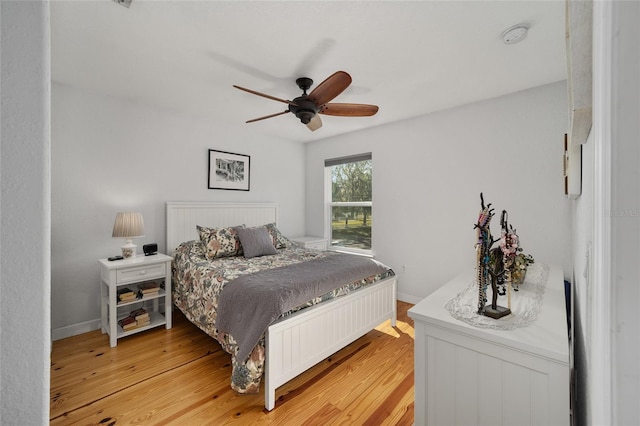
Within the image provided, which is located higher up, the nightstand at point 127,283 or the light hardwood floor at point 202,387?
the nightstand at point 127,283

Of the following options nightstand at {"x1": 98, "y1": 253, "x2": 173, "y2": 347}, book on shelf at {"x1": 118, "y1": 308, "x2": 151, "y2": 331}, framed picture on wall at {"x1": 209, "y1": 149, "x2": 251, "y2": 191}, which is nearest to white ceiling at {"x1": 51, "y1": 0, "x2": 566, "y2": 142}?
framed picture on wall at {"x1": 209, "y1": 149, "x2": 251, "y2": 191}

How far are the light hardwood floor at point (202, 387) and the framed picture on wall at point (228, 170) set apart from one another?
2.03m

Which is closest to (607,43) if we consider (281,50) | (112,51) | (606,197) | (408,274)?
(606,197)

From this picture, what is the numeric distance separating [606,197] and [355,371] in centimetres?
218

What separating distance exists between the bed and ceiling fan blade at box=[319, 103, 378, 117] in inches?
54.3

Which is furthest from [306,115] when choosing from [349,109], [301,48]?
[301,48]

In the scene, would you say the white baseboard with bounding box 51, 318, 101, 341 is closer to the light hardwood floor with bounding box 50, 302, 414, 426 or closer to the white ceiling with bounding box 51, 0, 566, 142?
the light hardwood floor with bounding box 50, 302, 414, 426

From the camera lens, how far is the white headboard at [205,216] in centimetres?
334

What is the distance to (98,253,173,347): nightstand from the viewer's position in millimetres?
2523

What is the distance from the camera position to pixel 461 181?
3184mm

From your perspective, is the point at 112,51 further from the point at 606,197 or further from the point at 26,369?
the point at 606,197

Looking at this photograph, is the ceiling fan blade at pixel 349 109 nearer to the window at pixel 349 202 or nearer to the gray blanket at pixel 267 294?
the gray blanket at pixel 267 294

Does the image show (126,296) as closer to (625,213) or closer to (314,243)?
(314,243)

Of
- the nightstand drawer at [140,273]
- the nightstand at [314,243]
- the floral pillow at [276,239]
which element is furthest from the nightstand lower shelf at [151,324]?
the nightstand at [314,243]
